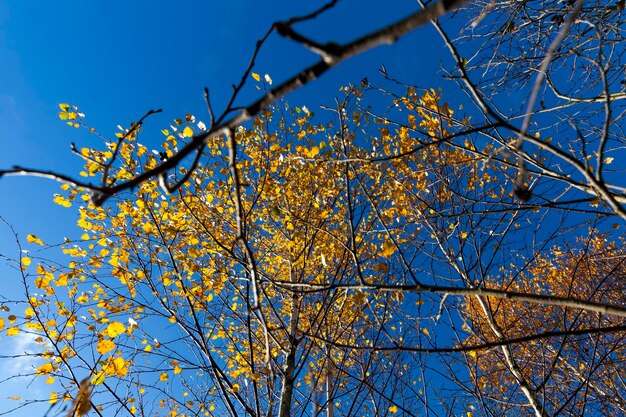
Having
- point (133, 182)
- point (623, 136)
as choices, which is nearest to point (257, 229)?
point (623, 136)

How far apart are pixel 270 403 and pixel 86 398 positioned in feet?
7.68

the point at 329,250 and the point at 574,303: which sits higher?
the point at 329,250

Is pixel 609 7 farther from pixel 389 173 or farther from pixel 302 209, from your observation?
pixel 302 209

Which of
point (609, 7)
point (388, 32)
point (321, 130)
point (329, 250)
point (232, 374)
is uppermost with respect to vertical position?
point (321, 130)

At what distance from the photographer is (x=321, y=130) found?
4.71 metres

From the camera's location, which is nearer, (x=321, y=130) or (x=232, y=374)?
(x=321, y=130)

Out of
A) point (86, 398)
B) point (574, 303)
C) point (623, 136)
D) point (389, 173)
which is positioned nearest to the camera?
point (86, 398)

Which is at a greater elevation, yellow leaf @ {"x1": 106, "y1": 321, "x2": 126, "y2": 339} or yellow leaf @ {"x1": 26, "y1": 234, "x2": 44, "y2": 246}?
yellow leaf @ {"x1": 26, "y1": 234, "x2": 44, "y2": 246}

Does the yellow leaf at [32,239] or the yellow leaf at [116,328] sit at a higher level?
the yellow leaf at [32,239]

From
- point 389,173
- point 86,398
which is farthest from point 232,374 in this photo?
point 86,398

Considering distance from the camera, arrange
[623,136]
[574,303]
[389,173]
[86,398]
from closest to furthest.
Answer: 1. [86,398]
2. [574,303]
3. [623,136]
4. [389,173]

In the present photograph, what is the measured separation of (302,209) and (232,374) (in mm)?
2501

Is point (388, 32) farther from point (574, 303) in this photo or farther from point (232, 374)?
point (232, 374)

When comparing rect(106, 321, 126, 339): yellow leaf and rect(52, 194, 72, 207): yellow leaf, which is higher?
rect(52, 194, 72, 207): yellow leaf
